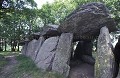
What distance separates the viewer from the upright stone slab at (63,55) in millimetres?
11164

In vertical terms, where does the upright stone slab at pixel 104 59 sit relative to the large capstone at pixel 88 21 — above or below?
below

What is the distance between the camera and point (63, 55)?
11.6 m

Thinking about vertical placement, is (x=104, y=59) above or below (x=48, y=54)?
above

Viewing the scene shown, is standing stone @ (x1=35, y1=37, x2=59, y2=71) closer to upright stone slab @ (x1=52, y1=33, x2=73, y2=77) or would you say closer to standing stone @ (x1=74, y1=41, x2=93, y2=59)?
upright stone slab @ (x1=52, y1=33, x2=73, y2=77)

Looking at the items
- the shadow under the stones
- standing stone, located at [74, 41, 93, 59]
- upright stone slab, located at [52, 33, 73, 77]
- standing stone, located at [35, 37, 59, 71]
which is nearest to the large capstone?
upright stone slab, located at [52, 33, 73, 77]

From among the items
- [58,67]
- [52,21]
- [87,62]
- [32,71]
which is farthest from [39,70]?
[52,21]

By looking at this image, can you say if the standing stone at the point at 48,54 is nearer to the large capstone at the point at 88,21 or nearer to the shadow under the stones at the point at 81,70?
the large capstone at the point at 88,21

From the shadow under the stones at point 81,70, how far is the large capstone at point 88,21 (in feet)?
6.59

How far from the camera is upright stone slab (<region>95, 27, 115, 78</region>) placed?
907cm

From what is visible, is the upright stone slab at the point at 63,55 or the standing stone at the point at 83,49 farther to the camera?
the standing stone at the point at 83,49

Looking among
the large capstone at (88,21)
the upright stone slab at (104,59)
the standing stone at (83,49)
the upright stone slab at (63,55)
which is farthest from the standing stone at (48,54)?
the upright stone slab at (104,59)

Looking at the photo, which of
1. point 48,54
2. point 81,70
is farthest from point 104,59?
point 48,54

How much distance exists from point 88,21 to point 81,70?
9.37 feet

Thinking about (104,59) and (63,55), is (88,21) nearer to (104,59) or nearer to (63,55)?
(63,55)
